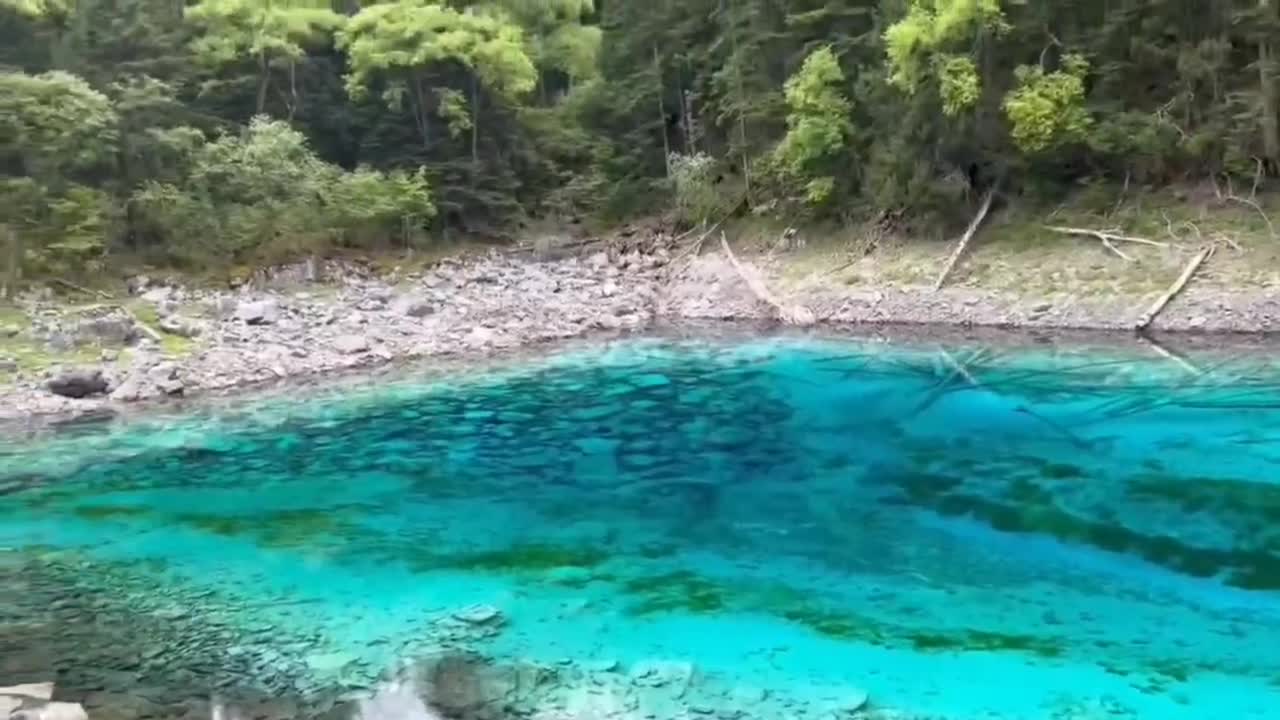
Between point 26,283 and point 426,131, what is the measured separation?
12868mm

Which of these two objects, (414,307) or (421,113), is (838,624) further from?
(421,113)

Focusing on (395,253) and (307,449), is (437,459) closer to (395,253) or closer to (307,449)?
(307,449)

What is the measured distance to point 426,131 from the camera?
33.6 meters

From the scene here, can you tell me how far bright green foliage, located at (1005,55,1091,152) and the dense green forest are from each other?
0.15 ft

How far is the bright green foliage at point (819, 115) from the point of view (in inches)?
1046

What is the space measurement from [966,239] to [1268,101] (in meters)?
6.24

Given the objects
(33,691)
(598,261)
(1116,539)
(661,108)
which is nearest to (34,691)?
(33,691)

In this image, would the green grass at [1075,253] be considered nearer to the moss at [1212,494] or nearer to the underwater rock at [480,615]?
the moss at [1212,494]

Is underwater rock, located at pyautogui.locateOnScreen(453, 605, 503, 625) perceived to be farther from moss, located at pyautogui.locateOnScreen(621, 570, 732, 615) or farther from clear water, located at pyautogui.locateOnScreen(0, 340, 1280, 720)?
moss, located at pyautogui.locateOnScreen(621, 570, 732, 615)

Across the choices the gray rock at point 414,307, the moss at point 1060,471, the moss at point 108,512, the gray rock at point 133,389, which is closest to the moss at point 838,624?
the moss at point 1060,471

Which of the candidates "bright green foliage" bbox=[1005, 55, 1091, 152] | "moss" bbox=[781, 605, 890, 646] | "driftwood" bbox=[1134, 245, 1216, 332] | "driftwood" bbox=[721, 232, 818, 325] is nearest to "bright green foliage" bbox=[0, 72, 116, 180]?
"driftwood" bbox=[721, 232, 818, 325]

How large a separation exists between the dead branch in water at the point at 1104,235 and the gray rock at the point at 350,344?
570 inches

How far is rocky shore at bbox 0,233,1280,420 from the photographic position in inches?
747

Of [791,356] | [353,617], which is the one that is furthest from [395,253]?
[353,617]
